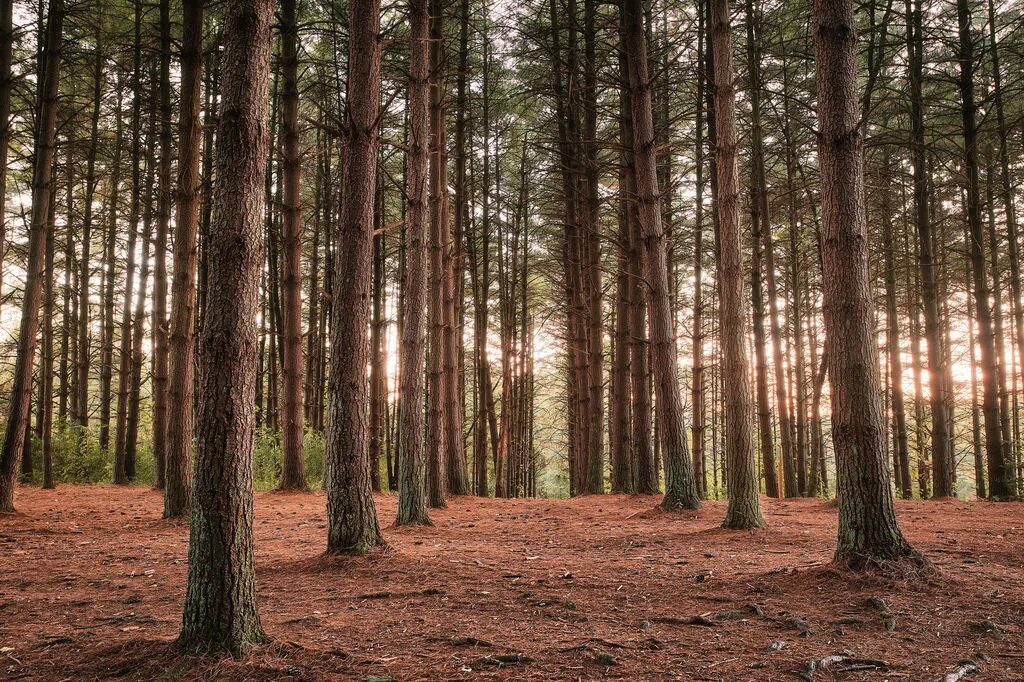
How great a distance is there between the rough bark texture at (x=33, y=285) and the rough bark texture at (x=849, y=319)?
398 inches

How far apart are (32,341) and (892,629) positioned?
428 inches

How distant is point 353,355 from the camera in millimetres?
6359

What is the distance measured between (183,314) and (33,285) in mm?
2515

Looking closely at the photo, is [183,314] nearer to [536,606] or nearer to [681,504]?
[536,606]

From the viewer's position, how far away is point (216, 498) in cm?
339

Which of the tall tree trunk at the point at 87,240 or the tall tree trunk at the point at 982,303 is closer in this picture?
the tall tree trunk at the point at 982,303

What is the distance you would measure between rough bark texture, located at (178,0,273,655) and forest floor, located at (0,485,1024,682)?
0.78ft

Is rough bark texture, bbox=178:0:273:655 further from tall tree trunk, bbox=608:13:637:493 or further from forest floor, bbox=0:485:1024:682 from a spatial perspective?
tall tree trunk, bbox=608:13:637:493

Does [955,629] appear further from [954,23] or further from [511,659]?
[954,23]

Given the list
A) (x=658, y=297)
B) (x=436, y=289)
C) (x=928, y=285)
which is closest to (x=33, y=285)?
(x=436, y=289)

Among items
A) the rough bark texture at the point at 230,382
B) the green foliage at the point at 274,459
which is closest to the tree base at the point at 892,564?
the rough bark texture at the point at 230,382

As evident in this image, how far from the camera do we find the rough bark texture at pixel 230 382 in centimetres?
339

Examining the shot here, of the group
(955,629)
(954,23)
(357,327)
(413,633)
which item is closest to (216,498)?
(413,633)

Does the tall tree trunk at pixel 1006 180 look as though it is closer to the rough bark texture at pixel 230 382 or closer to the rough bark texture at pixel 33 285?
the rough bark texture at pixel 230 382
